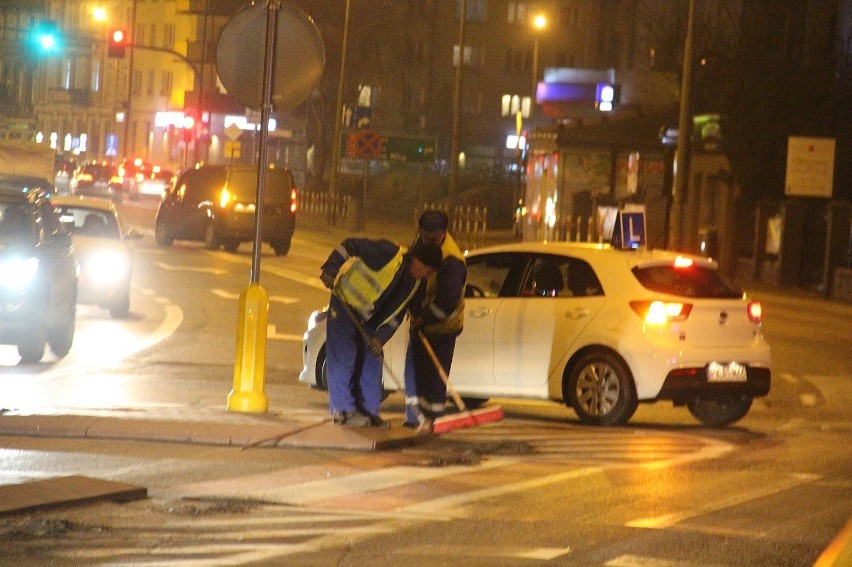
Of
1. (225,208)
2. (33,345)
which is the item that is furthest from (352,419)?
(225,208)

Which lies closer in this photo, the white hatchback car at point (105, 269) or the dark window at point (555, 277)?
the dark window at point (555, 277)

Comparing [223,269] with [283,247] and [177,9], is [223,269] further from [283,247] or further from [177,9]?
[177,9]

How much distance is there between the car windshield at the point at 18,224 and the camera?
15.6 meters

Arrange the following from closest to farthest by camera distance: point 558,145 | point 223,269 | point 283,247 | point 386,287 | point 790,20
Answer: point 386,287 < point 223,269 < point 283,247 < point 558,145 < point 790,20

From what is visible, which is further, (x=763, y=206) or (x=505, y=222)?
(x=505, y=222)

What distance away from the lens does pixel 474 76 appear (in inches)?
3797

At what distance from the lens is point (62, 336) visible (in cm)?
1673

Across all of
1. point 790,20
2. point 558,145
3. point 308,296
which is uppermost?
point 790,20

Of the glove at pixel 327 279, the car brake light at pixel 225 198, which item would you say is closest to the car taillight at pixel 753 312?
the glove at pixel 327 279

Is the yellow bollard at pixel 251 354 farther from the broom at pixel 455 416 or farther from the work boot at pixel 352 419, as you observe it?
the broom at pixel 455 416

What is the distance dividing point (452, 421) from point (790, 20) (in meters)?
42.8

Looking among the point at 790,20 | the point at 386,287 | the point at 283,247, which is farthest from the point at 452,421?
the point at 790,20

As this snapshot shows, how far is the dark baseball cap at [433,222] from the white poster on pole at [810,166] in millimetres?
23983

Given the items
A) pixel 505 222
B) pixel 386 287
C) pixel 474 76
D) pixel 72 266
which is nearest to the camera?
pixel 386 287
